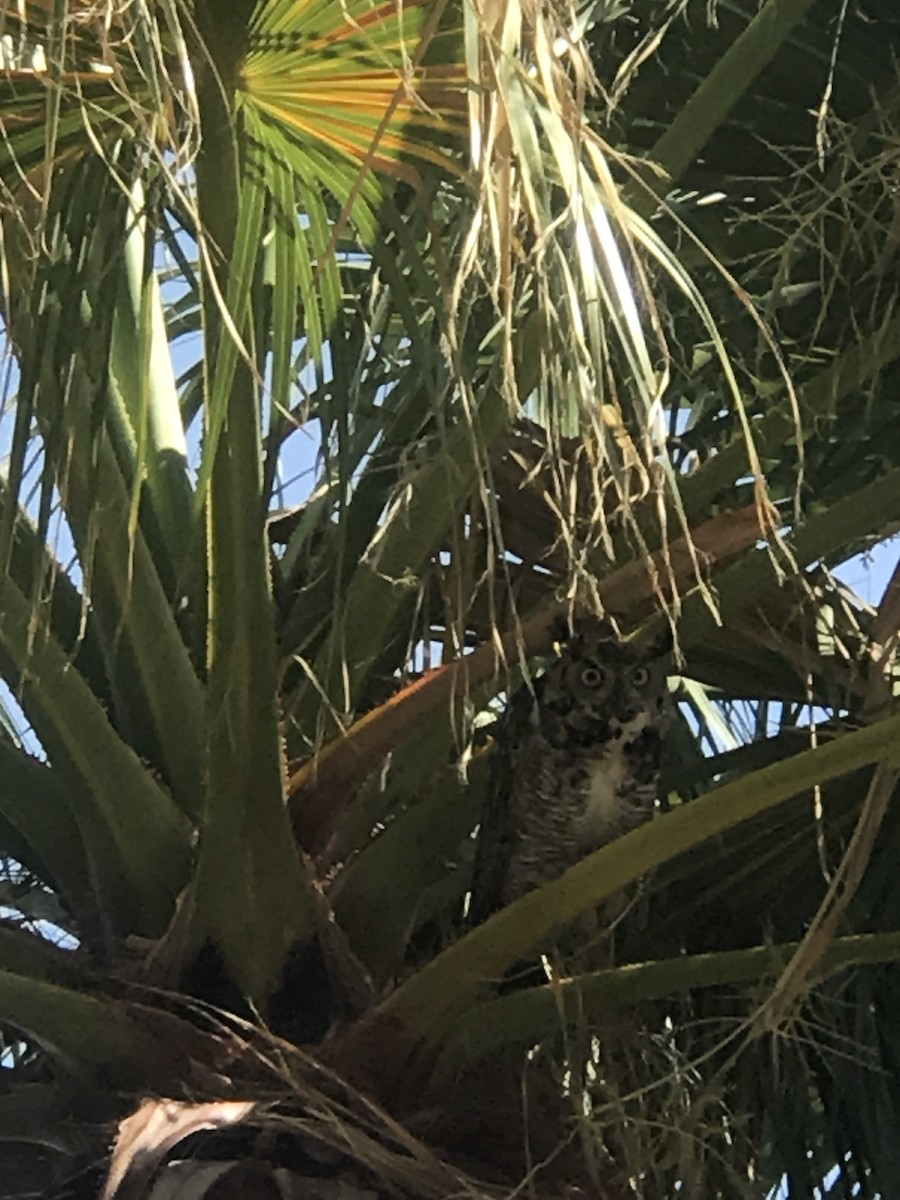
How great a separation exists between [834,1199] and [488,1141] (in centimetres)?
37

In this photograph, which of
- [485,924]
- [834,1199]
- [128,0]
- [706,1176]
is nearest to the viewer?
[128,0]

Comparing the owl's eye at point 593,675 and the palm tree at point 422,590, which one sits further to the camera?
the owl's eye at point 593,675

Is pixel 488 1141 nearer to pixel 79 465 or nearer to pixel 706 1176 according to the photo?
pixel 706 1176

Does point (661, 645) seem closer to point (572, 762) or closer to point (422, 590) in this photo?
point (572, 762)

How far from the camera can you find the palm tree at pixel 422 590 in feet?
2.92

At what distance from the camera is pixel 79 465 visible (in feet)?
3.80

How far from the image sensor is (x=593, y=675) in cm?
134

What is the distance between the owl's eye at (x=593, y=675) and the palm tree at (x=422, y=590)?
52 millimetres

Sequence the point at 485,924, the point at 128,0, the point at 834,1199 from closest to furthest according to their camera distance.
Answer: the point at 128,0
the point at 485,924
the point at 834,1199

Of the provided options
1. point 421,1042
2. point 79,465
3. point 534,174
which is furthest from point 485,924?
point 534,174

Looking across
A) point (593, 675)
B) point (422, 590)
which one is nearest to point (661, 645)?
point (593, 675)

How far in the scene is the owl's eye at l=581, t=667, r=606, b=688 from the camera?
1.34m

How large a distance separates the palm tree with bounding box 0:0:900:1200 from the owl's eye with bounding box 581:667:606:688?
0.05 meters

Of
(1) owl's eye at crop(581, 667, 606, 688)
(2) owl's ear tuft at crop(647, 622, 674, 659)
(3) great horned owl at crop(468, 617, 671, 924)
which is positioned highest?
(2) owl's ear tuft at crop(647, 622, 674, 659)
